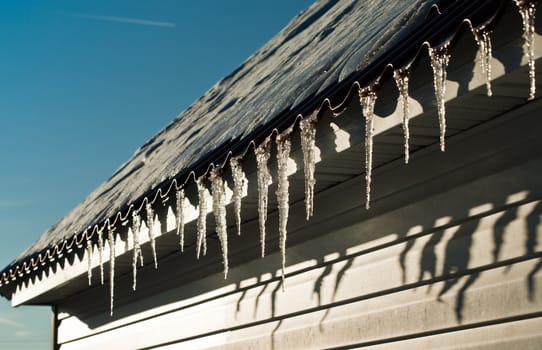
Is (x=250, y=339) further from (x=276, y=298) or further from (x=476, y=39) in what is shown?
(x=476, y=39)

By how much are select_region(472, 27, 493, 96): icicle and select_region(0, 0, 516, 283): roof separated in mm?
43

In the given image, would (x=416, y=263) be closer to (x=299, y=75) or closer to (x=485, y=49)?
(x=485, y=49)

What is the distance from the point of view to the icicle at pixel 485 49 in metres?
3.07

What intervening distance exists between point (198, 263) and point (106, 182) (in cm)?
437

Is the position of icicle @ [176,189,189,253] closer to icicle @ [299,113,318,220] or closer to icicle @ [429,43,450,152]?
icicle @ [299,113,318,220]

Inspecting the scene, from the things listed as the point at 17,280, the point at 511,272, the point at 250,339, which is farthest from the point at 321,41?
the point at 17,280

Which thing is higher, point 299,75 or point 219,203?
point 299,75

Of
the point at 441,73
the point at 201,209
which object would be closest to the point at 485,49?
the point at 441,73

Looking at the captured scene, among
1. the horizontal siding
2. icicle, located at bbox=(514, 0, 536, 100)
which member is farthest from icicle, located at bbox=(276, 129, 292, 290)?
icicle, located at bbox=(514, 0, 536, 100)

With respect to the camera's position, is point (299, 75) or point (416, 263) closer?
point (416, 263)

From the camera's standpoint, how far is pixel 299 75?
5.39 metres

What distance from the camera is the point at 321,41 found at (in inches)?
258

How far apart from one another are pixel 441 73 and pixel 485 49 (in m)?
0.25

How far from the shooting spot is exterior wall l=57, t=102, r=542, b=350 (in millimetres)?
3617
